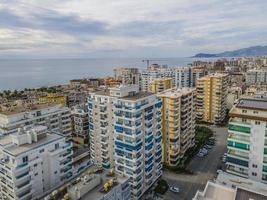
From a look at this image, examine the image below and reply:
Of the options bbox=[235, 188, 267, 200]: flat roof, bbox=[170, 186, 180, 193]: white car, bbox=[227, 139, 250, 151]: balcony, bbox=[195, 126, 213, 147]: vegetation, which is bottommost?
bbox=[170, 186, 180, 193]: white car

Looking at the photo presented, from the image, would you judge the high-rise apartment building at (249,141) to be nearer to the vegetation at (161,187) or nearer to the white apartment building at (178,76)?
the vegetation at (161,187)

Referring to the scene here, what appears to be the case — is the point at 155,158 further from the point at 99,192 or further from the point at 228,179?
the point at 99,192

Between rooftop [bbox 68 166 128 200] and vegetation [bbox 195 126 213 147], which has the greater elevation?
rooftop [bbox 68 166 128 200]

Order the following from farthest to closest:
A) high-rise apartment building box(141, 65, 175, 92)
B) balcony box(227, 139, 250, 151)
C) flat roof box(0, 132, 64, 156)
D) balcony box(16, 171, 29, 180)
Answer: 1. high-rise apartment building box(141, 65, 175, 92)
2. balcony box(227, 139, 250, 151)
3. flat roof box(0, 132, 64, 156)
4. balcony box(16, 171, 29, 180)

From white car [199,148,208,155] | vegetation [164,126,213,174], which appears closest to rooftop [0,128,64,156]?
vegetation [164,126,213,174]

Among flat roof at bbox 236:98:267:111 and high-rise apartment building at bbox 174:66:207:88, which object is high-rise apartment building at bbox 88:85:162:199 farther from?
high-rise apartment building at bbox 174:66:207:88
